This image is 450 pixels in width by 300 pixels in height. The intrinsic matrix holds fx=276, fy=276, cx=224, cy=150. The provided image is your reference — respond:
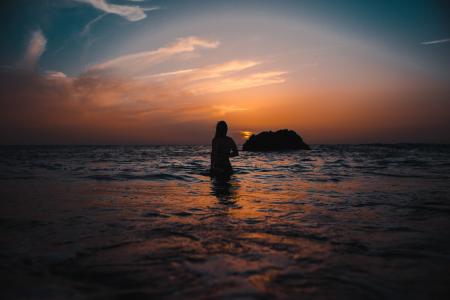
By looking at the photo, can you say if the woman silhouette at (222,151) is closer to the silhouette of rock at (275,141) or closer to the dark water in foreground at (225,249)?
the dark water in foreground at (225,249)

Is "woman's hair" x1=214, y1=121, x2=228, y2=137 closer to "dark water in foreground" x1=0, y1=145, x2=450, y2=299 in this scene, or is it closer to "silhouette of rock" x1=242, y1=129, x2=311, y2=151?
"dark water in foreground" x1=0, y1=145, x2=450, y2=299

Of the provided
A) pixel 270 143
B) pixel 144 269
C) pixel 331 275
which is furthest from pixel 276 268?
pixel 270 143

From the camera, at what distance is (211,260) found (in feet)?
9.03

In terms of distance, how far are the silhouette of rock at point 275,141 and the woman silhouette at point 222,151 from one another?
39.4 m

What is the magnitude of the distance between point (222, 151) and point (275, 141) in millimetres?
40395

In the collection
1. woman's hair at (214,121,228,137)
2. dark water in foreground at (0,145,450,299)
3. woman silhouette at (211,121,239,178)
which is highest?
woman's hair at (214,121,228,137)

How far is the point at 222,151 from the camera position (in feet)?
34.1

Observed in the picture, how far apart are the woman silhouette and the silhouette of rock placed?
39.4 metres

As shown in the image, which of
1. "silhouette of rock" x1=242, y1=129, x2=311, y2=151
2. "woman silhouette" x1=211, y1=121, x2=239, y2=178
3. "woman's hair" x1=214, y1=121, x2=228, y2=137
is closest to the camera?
"woman's hair" x1=214, y1=121, x2=228, y2=137

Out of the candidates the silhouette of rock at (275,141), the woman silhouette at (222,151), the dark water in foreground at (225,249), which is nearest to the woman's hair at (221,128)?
the woman silhouette at (222,151)

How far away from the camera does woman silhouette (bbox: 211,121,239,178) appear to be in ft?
33.3

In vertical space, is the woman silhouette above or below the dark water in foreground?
above

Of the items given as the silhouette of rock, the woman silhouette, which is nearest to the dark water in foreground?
the woman silhouette

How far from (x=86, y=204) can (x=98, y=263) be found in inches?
137
